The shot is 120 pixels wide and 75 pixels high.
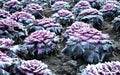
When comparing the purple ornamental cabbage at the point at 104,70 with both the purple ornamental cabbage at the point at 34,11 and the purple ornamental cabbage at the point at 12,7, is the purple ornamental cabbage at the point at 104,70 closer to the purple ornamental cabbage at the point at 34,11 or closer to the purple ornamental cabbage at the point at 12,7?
the purple ornamental cabbage at the point at 34,11

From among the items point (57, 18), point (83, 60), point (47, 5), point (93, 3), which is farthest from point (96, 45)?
point (47, 5)

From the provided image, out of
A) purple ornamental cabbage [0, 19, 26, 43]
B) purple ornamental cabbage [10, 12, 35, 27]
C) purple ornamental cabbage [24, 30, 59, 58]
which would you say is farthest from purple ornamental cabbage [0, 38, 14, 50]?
purple ornamental cabbage [10, 12, 35, 27]

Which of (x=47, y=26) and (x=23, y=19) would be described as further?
(x=23, y=19)

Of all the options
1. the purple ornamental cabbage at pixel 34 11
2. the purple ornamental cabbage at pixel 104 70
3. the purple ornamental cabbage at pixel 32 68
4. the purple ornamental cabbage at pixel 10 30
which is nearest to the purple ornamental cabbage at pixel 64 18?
the purple ornamental cabbage at pixel 34 11

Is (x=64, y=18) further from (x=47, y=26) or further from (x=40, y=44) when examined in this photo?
(x=40, y=44)

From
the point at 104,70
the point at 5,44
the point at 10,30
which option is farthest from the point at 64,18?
the point at 104,70

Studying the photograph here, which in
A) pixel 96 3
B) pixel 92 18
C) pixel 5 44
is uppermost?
pixel 5 44

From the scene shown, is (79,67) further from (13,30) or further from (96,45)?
(13,30)
